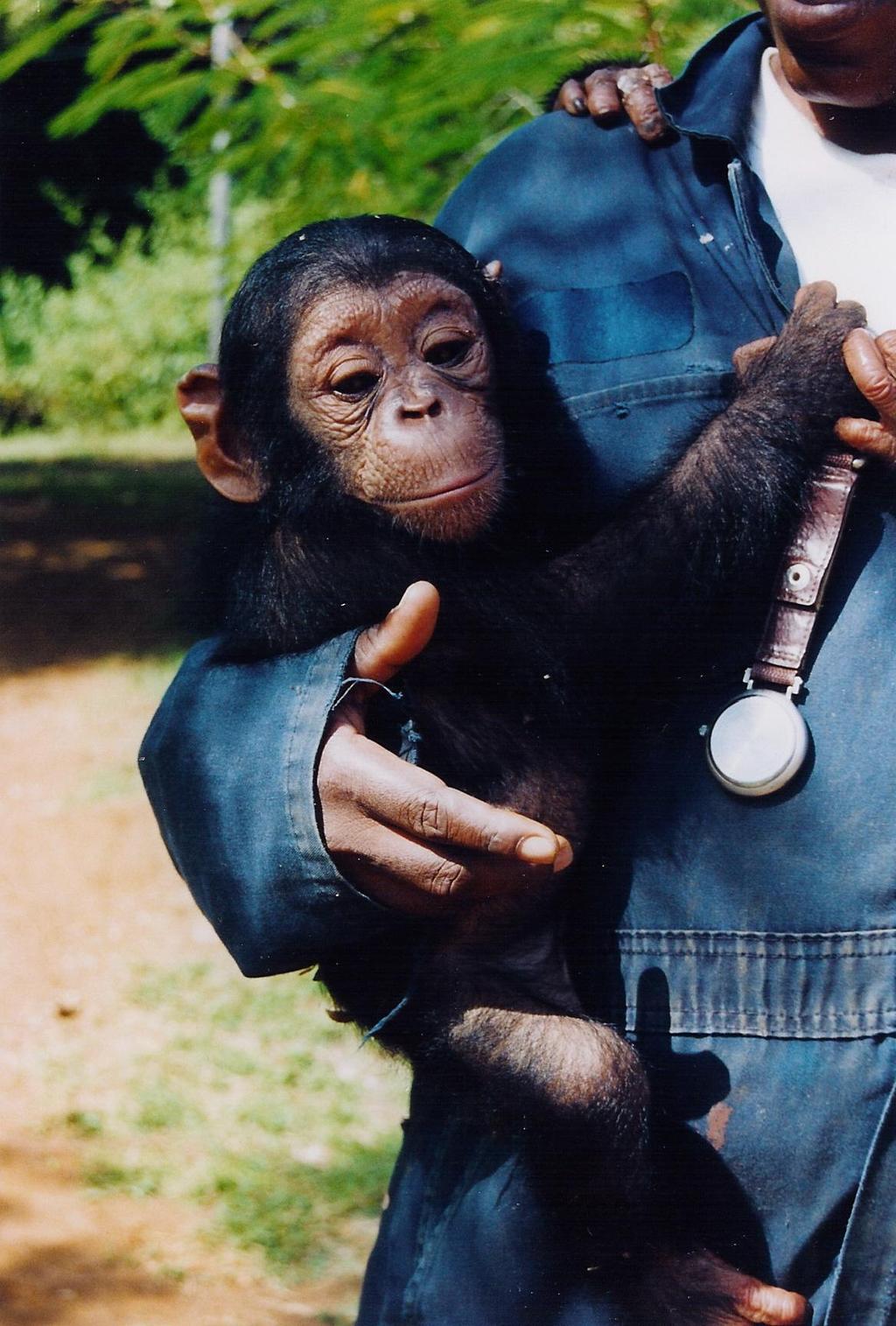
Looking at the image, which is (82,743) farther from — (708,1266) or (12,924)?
(708,1266)

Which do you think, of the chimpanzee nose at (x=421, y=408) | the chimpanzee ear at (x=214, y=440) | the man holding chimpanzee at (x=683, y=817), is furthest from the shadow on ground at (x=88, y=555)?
the man holding chimpanzee at (x=683, y=817)

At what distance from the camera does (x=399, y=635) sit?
1621mm

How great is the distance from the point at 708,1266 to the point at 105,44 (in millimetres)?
2785

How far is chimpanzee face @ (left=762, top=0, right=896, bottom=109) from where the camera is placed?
5.89ft

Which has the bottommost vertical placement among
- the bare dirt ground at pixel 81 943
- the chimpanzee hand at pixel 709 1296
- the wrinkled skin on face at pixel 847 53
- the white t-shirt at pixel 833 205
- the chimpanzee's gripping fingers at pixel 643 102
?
the bare dirt ground at pixel 81 943

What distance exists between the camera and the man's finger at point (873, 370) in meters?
1.63

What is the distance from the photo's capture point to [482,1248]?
69.6 inches

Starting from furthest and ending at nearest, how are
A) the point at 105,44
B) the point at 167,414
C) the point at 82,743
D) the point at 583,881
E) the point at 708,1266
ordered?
the point at 167,414
the point at 82,743
the point at 105,44
the point at 583,881
the point at 708,1266

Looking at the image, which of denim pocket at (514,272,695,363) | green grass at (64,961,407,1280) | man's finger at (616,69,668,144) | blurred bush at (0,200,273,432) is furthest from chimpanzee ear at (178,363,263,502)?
blurred bush at (0,200,273,432)

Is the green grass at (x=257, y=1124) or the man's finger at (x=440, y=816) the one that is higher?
the man's finger at (x=440, y=816)

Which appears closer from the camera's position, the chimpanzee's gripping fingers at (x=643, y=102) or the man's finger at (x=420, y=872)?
the man's finger at (x=420, y=872)

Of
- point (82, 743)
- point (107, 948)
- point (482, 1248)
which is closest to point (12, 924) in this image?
point (107, 948)

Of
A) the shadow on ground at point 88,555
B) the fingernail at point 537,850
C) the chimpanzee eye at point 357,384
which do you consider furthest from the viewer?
the shadow on ground at point 88,555

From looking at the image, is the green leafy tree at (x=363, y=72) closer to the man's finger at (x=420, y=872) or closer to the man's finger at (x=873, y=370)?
the man's finger at (x=873, y=370)
